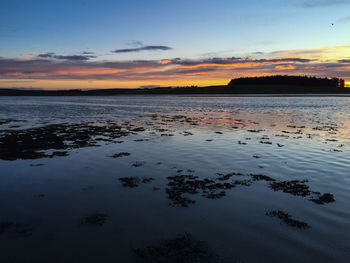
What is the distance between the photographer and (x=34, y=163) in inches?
607

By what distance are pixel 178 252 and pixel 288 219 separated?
4280 millimetres

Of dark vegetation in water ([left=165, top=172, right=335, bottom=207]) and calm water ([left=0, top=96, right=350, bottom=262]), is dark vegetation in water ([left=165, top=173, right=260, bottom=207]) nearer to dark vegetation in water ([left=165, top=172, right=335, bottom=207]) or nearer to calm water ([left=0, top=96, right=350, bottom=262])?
dark vegetation in water ([left=165, top=172, right=335, bottom=207])

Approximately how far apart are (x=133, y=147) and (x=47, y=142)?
8366mm

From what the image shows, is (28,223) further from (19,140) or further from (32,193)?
(19,140)

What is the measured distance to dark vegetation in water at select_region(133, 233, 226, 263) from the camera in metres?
6.38

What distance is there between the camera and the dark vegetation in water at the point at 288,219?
8.12m

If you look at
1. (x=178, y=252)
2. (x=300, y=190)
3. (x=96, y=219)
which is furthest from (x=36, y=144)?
(x=300, y=190)

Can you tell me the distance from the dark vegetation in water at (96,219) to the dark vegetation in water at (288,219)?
232 inches

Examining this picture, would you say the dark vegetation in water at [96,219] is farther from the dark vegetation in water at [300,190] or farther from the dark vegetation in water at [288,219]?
the dark vegetation in water at [300,190]

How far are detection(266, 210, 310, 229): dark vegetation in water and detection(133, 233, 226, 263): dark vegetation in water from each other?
3.30 m

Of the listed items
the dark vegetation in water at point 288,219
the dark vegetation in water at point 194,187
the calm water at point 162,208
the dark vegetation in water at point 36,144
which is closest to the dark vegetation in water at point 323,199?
the calm water at point 162,208

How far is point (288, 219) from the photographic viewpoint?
8.52 meters

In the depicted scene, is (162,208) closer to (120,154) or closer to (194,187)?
(194,187)

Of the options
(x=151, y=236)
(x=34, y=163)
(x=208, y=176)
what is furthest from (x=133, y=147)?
(x=151, y=236)
